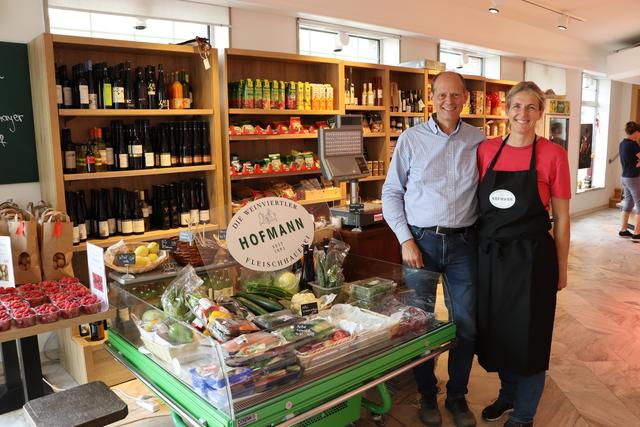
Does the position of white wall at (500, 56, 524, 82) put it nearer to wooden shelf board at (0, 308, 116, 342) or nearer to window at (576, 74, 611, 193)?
window at (576, 74, 611, 193)

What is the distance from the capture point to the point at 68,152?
3.56 metres

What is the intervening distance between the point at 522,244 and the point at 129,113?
2.69 metres

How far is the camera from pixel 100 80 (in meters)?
3.70

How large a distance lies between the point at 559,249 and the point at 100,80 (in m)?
3.06

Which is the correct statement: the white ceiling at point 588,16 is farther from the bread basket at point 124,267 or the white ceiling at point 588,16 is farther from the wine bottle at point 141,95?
the bread basket at point 124,267

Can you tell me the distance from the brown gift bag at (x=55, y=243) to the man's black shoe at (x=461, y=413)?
2296 millimetres

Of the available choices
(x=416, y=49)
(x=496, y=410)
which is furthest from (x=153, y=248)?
(x=416, y=49)

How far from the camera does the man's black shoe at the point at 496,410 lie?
9.48 ft

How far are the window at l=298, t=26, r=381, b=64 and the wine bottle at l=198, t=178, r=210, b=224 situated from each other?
1.89m

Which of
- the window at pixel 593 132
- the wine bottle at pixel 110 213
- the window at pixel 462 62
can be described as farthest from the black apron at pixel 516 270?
the window at pixel 593 132

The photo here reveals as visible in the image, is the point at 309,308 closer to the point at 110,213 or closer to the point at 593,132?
the point at 110,213

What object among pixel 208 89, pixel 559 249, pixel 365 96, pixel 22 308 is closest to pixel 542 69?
pixel 365 96

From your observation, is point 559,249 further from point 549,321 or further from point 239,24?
point 239,24

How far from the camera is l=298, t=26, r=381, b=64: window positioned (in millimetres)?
5613
